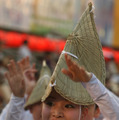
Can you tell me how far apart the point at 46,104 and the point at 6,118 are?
949mm

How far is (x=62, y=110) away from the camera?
10.2 ft

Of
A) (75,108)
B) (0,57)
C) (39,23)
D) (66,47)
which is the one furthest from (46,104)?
(39,23)

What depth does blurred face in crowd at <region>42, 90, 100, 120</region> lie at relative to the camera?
308 cm

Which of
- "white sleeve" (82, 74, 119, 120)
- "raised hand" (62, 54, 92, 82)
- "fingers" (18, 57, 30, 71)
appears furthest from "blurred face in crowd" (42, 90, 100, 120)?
"fingers" (18, 57, 30, 71)

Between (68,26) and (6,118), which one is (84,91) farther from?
(68,26)

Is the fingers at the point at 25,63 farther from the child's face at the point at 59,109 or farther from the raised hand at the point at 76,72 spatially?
the raised hand at the point at 76,72

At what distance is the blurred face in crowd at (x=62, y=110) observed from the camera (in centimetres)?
308

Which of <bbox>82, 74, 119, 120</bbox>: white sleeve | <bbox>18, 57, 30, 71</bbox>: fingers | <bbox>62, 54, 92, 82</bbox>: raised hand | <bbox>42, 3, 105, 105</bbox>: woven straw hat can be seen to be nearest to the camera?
<bbox>62, 54, 92, 82</bbox>: raised hand

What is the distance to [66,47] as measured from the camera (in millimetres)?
3154

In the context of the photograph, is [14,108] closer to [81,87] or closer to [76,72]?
[81,87]

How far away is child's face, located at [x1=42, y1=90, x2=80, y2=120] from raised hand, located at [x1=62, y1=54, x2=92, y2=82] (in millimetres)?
459

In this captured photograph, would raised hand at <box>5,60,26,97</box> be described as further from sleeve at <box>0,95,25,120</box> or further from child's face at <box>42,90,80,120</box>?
child's face at <box>42,90,80,120</box>

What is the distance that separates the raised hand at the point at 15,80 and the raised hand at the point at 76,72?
134 centimetres

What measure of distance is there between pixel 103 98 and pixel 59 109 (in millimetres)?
Answer: 473
